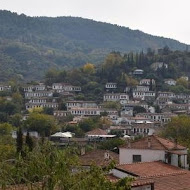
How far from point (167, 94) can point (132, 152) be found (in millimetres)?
102237

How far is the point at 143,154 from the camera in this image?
1193 inches

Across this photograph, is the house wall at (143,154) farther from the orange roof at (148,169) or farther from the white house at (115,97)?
the white house at (115,97)

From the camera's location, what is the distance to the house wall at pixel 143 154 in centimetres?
2957

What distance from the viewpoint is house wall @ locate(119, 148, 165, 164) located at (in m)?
29.6

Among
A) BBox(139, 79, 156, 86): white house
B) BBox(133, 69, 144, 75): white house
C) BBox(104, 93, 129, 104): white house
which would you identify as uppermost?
BBox(133, 69, 144, 75): white house

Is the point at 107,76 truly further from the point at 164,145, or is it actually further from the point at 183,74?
the point at 164,145

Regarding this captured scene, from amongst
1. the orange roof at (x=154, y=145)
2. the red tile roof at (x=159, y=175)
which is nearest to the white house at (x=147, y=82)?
the orange roof at (x=154, y=145)

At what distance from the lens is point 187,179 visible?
2323 centimetres

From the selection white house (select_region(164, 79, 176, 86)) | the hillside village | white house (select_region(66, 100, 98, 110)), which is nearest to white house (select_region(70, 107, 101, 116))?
the hillside village

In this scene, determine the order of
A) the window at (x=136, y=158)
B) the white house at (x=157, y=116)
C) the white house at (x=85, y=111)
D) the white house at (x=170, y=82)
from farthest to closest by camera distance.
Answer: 1. the white house at (x=170, y=82)
2. the white house at (x=85, y=111)
3. the white house at (x=157, y=116)
4. the window at (x=136, y=158)

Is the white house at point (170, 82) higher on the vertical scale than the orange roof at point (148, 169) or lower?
higher

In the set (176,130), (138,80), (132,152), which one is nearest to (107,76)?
(138,80)

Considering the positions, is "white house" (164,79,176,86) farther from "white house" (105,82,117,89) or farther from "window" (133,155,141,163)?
"window" (133,155,141,163)

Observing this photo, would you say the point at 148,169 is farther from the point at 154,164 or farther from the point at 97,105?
the point at 97,105
